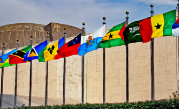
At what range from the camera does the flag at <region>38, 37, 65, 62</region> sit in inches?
1079

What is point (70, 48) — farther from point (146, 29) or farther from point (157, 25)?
point (157, 25)

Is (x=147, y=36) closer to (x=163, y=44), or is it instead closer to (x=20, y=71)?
(x=163, y=44)

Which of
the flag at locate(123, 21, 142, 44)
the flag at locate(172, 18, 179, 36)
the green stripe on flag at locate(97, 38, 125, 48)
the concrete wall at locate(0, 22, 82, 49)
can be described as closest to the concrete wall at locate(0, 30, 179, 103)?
the concrete wall at locate(0, 22, 82, 49)

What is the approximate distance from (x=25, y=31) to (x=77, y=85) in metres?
11.5

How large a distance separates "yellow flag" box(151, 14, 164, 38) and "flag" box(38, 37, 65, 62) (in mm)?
7978

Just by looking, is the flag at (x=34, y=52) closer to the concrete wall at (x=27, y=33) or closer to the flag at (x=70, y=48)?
the flag at (x=70, y=48)

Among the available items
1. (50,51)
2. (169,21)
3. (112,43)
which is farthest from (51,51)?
(169,21)

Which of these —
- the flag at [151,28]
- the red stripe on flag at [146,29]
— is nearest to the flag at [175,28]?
the flag at [151,28]

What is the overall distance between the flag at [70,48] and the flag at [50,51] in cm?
39

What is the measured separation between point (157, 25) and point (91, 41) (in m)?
5.11

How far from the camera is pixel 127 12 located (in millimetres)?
22766

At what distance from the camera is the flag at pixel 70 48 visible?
25969mm

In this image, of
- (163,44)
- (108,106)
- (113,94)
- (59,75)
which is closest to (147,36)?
(108,106)

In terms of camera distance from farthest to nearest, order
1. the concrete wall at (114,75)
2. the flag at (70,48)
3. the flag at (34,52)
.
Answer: the flag at (34,52) → the concrete wall at (114,75) → the flag at (70,48)
